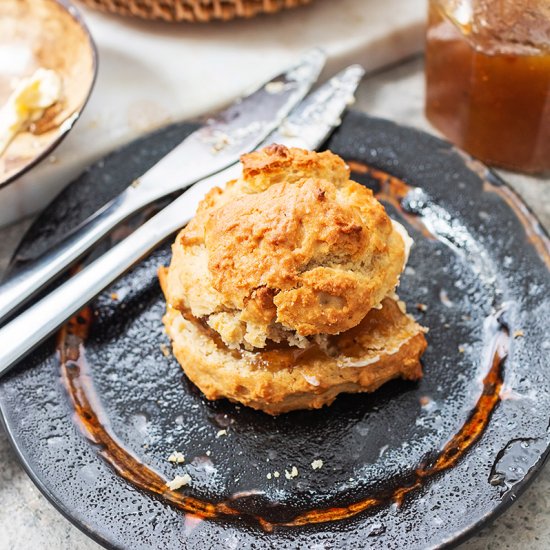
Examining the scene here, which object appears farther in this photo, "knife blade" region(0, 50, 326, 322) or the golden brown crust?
"knife blade" region(0, 50, 326, 322)

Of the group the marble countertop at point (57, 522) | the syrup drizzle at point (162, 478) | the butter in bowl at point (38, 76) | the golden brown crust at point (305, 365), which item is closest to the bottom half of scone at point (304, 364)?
the golden brown crust at point (305, 365)

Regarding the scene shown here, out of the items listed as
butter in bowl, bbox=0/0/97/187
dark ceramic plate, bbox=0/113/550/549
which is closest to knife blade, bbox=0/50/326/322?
dark ceramic plate, bbox=0/113/550/549

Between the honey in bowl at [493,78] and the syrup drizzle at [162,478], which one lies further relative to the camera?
the honey in bowl at [493,78]

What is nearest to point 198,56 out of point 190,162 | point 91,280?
point 190,162

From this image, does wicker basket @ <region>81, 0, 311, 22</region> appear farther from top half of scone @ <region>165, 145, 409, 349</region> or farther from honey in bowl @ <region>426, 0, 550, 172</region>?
top half of scone @ <region>165, 145, 409, 349</region>

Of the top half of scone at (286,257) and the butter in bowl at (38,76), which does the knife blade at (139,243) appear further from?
the butter in bowl at (38,76)

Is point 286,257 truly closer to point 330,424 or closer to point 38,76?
point 330,424

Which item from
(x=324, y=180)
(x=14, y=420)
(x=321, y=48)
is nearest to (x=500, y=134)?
(x=321, y=48)
